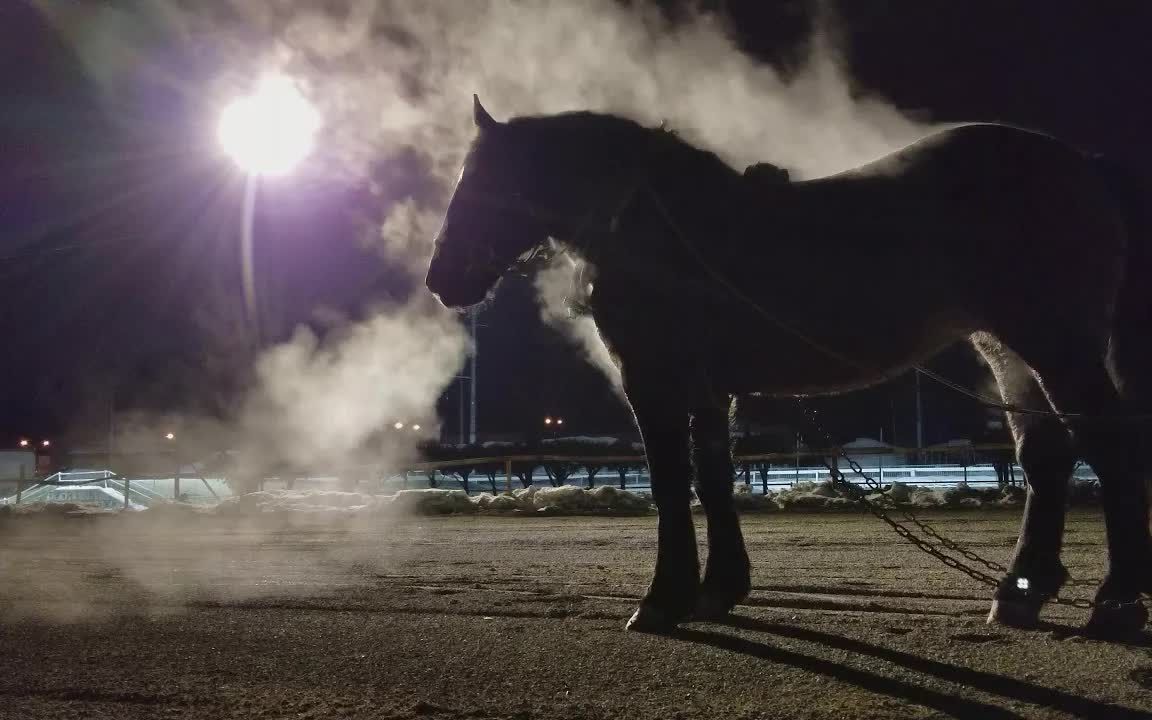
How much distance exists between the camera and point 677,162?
14.3 feet

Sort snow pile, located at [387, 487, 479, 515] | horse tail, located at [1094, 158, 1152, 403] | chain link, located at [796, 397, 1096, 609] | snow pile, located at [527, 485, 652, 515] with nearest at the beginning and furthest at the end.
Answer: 1. chain link, located at [796, 397, 1096, 609]
2. horse tail, located at [1094, 158, 1152, 403]
3. snow pile, located at [527, 485, 652, 515]
4. snow pile, located at [387, 487, 479, 515]

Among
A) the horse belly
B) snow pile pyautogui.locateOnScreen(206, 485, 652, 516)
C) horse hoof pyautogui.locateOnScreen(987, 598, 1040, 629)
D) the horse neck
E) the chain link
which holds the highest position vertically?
the horse neck

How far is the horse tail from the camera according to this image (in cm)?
389

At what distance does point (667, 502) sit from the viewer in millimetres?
4266

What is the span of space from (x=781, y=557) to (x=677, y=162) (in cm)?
456

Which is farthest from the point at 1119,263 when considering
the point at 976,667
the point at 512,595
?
the point at 512,595

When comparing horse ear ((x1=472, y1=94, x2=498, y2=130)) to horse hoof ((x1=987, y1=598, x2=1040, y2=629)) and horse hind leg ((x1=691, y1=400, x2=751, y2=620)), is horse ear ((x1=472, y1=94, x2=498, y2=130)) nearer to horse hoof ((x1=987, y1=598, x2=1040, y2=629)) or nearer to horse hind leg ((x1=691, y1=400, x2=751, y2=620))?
horse hind leg ((x1=691, y1=400, x2=751, y2=620))

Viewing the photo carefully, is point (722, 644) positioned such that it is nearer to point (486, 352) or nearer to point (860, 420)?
point (860, 420)

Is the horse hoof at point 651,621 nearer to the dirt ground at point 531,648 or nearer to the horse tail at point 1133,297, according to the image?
the dirt ground at point 531,648

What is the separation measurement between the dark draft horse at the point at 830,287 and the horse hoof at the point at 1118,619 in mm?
12

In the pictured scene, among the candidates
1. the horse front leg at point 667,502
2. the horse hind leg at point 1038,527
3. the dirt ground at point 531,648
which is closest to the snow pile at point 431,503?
the dirt ground at point 531,648

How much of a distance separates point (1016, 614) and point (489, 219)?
117 inches

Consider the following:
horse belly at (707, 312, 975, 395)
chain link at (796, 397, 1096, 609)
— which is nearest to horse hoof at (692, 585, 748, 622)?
A: chain link at (796, 397, 1096, 609)

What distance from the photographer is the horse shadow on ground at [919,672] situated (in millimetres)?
2670
